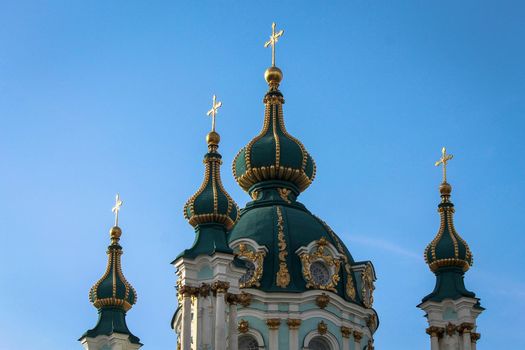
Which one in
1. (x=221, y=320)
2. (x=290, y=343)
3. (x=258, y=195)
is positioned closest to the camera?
(x=221, y=320)

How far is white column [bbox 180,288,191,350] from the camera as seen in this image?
164 feet

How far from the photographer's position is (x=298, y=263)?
56.4 metres

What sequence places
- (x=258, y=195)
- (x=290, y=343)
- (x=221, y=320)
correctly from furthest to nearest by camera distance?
(x=258, y=195), (x=290, y=343), (x=221, y=320)

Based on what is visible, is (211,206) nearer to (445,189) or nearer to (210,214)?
(210,214)

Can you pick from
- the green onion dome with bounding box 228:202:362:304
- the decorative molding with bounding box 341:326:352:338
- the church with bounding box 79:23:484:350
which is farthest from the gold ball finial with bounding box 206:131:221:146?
the decorative molding with bounding box 341:326:352:338

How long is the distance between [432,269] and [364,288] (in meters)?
2.55

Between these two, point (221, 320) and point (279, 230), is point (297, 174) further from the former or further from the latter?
point (221, 320)

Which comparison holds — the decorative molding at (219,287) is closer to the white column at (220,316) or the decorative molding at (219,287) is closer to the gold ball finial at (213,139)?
the white column at (220,316)

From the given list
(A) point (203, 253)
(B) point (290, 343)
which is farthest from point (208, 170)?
(B) point (290, 343)

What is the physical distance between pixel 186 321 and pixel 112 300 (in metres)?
7.20

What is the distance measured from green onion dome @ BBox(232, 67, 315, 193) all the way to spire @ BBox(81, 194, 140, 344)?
5807mm

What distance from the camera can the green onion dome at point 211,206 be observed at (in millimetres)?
51688

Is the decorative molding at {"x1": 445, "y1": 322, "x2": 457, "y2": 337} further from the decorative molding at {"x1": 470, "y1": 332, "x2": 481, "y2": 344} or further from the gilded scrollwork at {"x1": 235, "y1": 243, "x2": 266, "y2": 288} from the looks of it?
the gilded scrollwork at {"x1": 235, "y1": 243, "x2": 266, "y2": 288}

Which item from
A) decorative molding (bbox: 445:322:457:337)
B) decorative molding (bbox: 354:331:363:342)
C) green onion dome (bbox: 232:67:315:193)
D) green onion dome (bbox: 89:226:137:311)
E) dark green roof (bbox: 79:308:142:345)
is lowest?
decorative molding (bbox: 445:322:457:337)
